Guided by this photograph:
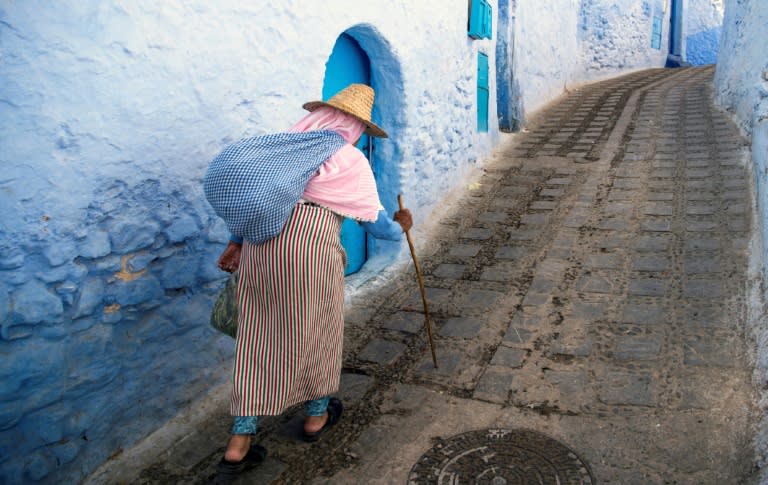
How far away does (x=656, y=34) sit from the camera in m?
16.1

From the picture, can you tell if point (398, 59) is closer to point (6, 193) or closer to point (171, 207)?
point (171, 207)

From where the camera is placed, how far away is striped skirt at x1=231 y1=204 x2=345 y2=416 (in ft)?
8.37

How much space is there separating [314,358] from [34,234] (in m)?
1.23

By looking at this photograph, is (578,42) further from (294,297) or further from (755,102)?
(294,297)

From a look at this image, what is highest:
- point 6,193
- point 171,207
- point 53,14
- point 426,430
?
point 53,14

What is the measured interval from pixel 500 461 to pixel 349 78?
3.20m

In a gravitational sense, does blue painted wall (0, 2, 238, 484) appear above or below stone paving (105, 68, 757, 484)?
above

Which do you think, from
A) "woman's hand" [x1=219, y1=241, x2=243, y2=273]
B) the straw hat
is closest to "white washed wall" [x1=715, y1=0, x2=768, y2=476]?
the straw hat

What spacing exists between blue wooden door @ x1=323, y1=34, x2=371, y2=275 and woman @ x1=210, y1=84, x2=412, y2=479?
183cm

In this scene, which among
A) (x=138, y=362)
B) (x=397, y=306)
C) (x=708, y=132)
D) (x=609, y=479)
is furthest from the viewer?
(x=708, y=132)

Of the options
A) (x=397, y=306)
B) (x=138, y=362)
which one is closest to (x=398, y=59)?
(x=397, y=306)

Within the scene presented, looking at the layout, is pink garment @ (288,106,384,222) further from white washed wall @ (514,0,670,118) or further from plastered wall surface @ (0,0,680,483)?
white washed wall @ (514,0,670,118)

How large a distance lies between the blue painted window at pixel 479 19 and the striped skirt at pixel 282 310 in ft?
15.4

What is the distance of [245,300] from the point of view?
265cm
